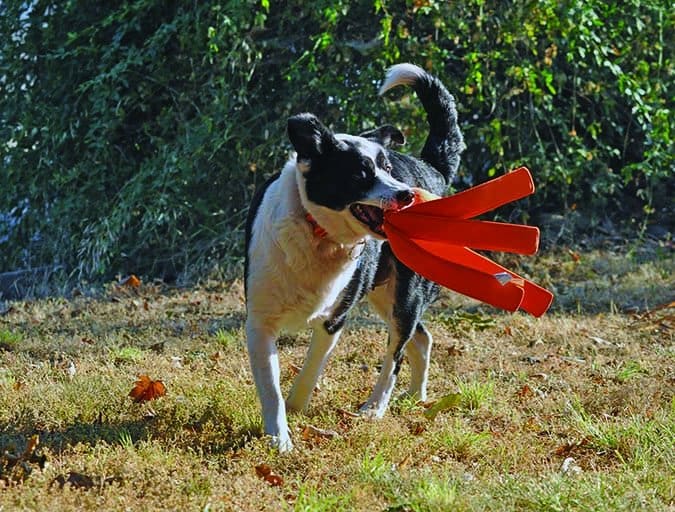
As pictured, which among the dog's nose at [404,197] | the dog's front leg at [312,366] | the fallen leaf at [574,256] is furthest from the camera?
the fallen leaf at [574,256]

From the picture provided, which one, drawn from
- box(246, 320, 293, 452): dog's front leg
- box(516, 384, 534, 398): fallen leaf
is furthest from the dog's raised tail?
box(246, 320, 293, 452): dog's front leg

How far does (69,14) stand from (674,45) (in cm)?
532

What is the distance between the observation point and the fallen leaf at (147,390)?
13.6 ft

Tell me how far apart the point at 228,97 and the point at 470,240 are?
174 inches

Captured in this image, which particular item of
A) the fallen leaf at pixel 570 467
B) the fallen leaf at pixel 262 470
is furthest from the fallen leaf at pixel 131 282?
the fallen leaf at pixel 570 467

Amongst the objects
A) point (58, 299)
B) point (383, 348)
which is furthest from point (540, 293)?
point (58, 299)

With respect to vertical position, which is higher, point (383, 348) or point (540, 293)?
point (540, 293)

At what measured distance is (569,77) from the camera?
8.47m

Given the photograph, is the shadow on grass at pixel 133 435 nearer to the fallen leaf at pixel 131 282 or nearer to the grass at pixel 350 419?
the grass at pixel 350 419

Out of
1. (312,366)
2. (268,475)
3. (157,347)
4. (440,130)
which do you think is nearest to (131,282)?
(157,347)

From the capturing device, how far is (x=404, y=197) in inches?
136

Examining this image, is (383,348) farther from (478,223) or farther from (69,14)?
(69,14)

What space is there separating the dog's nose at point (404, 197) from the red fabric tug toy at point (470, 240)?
83 millimetres

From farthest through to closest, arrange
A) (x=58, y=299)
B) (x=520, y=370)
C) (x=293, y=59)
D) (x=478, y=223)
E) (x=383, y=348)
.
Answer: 1. (x=293, y=59)
2. (x=58, y=299)
3. (x=383, y=348)
4. (x=520, y=370)
5. (x=478, y=223)
